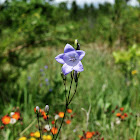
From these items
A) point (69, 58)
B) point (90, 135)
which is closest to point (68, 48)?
point (69, 58)

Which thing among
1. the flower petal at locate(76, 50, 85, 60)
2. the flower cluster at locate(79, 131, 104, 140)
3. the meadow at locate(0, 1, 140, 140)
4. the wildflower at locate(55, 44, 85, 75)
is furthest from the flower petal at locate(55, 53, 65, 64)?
the meadow at locate(0, 1, 140, 140)

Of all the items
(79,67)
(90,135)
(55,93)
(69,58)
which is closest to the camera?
(79,67)

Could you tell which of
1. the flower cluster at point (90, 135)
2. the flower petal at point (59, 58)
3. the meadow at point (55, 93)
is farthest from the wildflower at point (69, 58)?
the meadow at point (55, 93)

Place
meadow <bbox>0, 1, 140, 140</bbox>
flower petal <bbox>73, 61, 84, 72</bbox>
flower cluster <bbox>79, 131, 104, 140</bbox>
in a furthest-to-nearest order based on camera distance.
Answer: meadow <bbox>0, 1, 140, 140</bbox> < flower cluster <bbox>79, 131, 104, 140</bbox> < flower petal <bbox>73, 61, 84, 72</bbox>

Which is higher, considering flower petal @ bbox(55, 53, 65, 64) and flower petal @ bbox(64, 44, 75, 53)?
flower petal @ bbox(64, 44, 75, 53)

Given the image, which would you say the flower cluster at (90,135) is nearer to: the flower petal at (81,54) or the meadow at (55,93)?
the meadow at (55,93)

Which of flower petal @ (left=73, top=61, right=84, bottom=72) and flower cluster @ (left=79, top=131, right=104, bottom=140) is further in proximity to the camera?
flower cluster @ (left=79, top=131, right=104, bottom=140)

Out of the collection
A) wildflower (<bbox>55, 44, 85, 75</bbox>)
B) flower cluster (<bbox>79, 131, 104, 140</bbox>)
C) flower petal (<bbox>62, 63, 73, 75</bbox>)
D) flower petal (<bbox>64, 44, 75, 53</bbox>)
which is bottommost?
flower cluster (<bbox>79, 131, 104, 140</bbox>)

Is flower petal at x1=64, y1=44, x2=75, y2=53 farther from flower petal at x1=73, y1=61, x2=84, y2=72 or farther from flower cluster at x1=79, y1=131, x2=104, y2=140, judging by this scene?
flower cluster at x1=79, y1=131, x2=104, y2=140

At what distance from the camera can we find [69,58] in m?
1.05

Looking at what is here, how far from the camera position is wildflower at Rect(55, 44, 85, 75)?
0.97 m

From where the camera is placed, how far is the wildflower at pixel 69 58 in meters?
0.97

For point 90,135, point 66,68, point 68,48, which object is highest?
point 68,48

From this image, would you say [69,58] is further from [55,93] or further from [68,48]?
[55,93]
